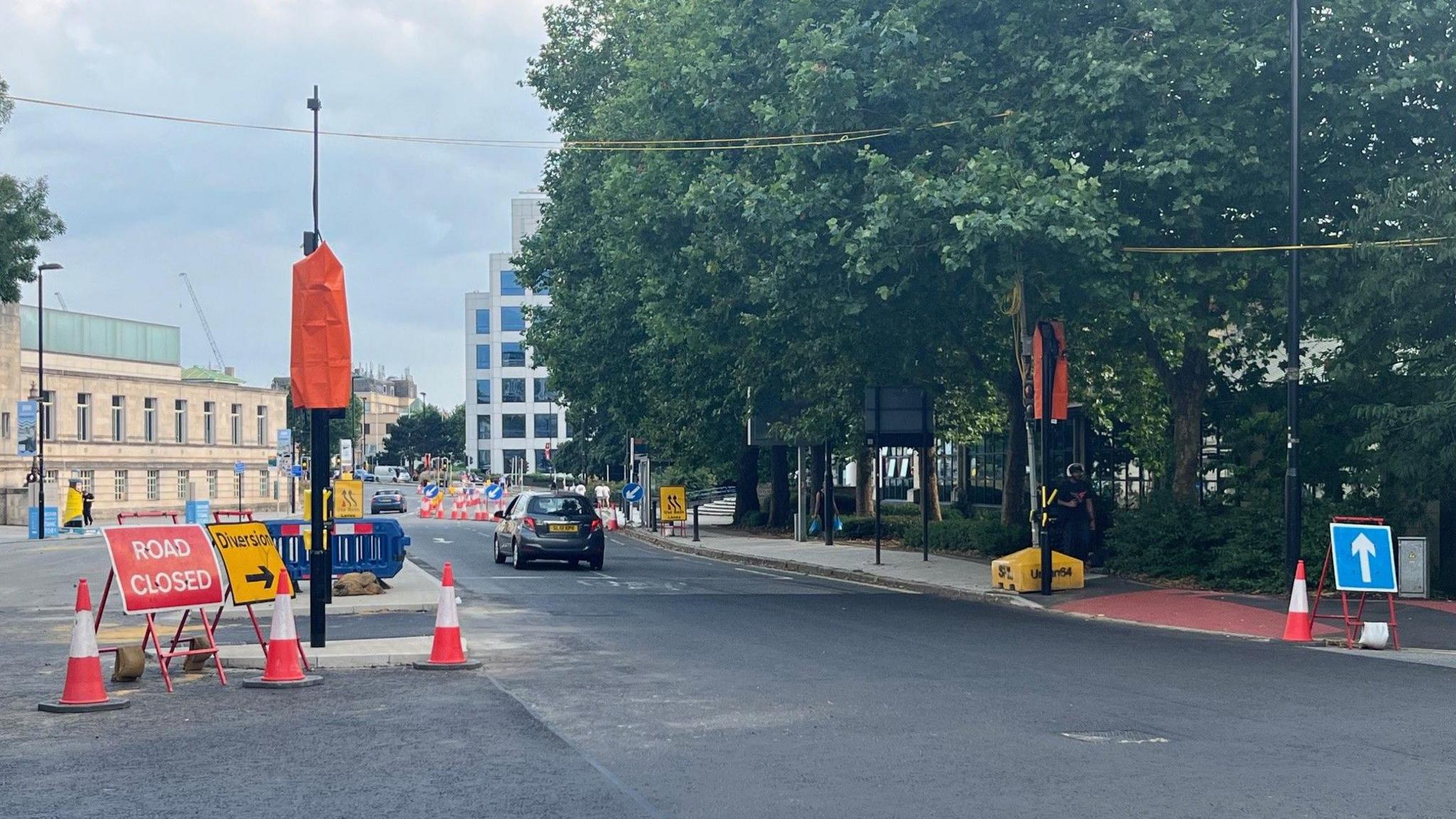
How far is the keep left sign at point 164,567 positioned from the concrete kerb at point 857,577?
11.8 metres

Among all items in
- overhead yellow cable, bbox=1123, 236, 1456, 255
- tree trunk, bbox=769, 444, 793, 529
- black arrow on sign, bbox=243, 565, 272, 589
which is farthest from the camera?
tree trunk, bbox=769, 444, 793, 529

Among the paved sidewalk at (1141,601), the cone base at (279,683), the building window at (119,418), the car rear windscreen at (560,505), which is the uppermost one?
the building window at (119,418)

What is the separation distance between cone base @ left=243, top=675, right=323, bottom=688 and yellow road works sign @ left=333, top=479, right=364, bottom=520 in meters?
26.2

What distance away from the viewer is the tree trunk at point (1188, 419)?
25094mm

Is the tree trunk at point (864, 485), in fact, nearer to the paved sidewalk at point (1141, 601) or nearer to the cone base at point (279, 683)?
the paved sidewalk at point (1141, 601)

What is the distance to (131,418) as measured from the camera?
3221 inches

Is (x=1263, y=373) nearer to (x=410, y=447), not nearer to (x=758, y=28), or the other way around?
(x=758, y=28)

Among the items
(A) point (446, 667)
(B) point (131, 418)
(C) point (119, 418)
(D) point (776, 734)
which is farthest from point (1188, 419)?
(B) point (131, 418)

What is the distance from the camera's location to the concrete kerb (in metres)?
22.7

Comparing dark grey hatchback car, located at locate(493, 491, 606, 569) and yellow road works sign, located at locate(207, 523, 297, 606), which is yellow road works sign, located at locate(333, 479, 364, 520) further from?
yellow road works sign, located at locate(207, 523, 297, 606)

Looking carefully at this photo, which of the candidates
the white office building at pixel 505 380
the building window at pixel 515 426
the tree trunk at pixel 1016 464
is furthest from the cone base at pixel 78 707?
the building window at pixel 515 426

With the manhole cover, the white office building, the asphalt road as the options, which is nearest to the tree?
the asphalt road

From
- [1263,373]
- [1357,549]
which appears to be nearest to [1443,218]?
[1357,549]

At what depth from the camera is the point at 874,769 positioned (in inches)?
354
